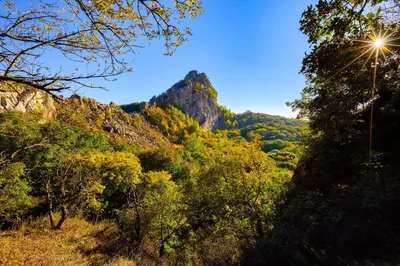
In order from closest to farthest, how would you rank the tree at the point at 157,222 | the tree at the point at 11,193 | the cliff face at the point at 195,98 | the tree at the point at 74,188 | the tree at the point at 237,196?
1. the tree at the point at 237,196
2. the tree at the point at 11,193
3. the tree at the point at 157,222
4. the tree at the point at 74,188
5. the cliff face at the point at 195,98

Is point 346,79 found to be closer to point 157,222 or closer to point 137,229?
point 157,222

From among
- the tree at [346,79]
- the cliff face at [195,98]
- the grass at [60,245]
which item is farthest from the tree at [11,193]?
the cliff face at [195,98]

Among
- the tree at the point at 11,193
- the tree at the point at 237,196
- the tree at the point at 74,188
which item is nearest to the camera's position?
the tree at the point at 237,196

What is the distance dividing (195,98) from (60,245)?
108306 millimetres

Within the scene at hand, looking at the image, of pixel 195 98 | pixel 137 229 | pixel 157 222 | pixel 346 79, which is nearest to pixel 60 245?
pixel 137 229

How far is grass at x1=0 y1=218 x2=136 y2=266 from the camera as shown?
785 centimetres

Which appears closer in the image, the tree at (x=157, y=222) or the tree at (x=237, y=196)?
the tree at (x=237, y=196)

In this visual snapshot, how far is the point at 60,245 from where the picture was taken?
10.3 metres

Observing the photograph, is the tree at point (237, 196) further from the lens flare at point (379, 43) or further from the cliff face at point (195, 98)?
the cliff face at point (195, 98)

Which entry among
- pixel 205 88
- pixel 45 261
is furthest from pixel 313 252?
pixel 205 88

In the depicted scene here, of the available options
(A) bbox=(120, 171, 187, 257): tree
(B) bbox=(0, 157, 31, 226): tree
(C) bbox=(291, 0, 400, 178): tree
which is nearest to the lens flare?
(C) bbox=(291, 0, 400, 178): tree

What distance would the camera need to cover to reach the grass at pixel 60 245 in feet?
25.8

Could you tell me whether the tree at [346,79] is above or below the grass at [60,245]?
above

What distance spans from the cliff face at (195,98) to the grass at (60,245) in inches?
3742
